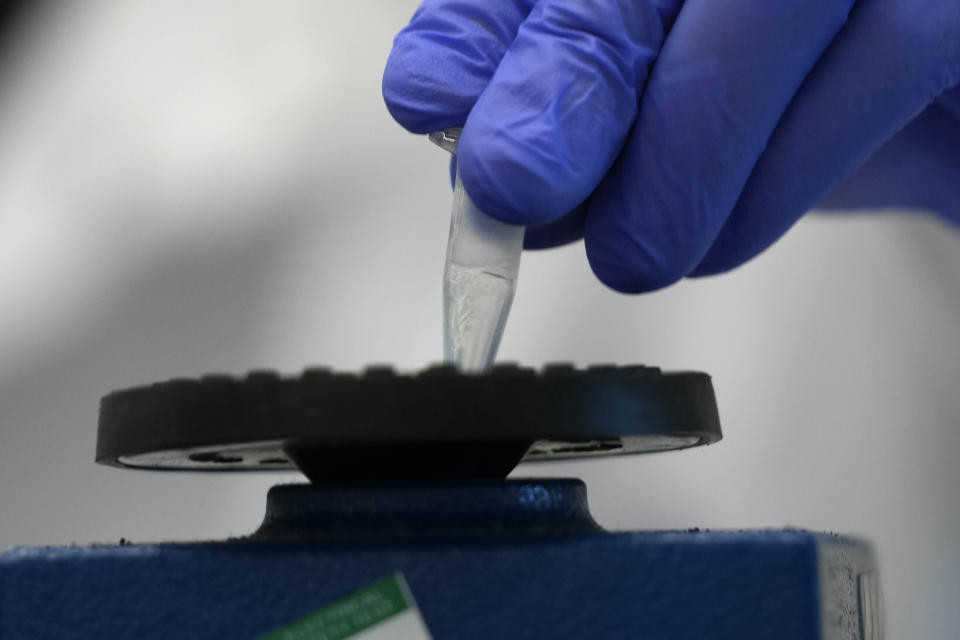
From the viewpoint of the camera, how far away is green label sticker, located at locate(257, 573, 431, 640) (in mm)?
405

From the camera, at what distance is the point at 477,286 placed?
618 mm

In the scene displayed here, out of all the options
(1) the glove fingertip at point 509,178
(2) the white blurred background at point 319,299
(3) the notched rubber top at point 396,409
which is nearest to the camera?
(3) the notched rubber top at point 396,409

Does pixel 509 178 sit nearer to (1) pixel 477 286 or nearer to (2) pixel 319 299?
(1) pixel 477 286

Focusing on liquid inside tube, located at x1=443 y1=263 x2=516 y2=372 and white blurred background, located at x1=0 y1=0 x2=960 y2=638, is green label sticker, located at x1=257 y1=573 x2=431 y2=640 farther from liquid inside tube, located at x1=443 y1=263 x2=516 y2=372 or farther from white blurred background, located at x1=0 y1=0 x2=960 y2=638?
white blurred background, located at x1=0 y1=0 x2=960 y2=638

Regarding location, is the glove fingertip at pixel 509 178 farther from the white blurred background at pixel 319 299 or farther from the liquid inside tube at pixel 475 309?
the white blurred background at pixel 319 299

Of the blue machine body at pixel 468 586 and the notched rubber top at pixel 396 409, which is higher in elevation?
the notched rubber top at pixel 396 409

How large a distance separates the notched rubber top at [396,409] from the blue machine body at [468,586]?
0.05m

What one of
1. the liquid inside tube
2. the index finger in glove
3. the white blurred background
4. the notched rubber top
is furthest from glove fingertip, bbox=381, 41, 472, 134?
the white blurred background

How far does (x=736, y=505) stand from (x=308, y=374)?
102 centimetres

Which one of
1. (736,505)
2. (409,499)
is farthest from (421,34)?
(736,505)

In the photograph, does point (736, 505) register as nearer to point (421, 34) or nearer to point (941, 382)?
point (941, 382)

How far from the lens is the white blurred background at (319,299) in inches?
51.5

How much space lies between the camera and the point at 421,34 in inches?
29.5

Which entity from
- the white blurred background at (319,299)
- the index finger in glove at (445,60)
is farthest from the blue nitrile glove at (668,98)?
the white blurred background at (319,299)
